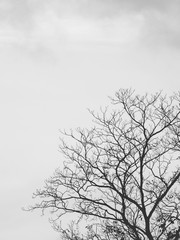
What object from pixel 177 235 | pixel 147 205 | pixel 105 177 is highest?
pixel 105 177

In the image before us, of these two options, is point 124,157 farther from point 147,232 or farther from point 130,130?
point 147,232

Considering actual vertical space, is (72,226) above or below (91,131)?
below

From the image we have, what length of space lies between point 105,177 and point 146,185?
5.58ft

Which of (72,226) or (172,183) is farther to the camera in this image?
(72,226)

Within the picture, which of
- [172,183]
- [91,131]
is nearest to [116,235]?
[172,183]

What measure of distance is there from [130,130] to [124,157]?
136cm

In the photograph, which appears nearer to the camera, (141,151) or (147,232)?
(147,232)

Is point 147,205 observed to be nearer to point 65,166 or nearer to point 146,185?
point 146,185

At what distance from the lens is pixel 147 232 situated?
20.4m

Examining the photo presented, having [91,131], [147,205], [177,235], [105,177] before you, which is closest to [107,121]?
[91,131]

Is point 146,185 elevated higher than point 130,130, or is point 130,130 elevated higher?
point 130,130

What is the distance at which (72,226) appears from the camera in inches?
899

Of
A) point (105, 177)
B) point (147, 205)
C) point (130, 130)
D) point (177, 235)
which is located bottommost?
point (177, 235)

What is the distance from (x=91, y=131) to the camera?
2303 cm
